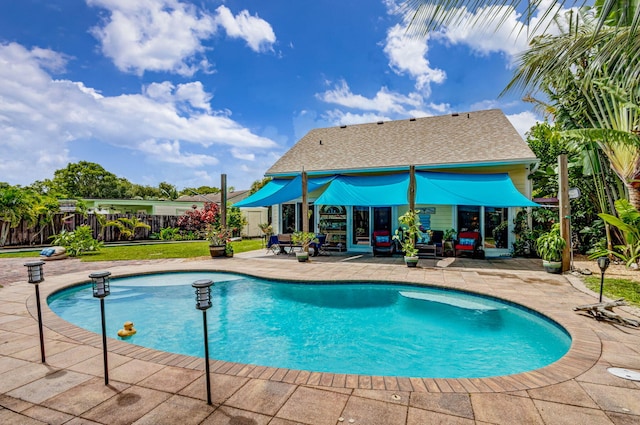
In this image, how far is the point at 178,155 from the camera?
38.8m

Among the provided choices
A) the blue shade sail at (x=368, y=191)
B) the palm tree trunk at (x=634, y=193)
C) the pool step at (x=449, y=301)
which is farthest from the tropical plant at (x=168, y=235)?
the palm tree trunk at (x=634, y=193)

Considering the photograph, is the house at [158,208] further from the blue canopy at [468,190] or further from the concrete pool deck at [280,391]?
the concrete pool deck at [280,391]

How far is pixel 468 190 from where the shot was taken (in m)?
12.3

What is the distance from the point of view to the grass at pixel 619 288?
7.04 meters

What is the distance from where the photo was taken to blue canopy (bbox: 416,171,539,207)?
11.4 metres

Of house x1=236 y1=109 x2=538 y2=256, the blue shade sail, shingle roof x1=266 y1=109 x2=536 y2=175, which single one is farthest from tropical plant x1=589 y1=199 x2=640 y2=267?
the blue shade sail

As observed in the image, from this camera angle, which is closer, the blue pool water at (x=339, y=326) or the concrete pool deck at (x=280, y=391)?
the concrete pool deck at (x=280, y=391)

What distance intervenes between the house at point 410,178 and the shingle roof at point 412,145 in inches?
1.8

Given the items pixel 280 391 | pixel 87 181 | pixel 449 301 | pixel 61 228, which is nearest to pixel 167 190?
pixel 87 181

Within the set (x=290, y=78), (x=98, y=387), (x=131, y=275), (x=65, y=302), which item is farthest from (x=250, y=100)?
(x=98, y=387)

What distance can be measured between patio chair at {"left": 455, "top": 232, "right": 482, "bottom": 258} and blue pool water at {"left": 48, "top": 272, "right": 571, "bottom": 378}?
5.77m

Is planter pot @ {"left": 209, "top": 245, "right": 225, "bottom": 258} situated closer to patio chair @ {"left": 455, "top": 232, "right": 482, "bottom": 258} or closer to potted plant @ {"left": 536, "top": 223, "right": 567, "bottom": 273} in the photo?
patio chair @ {"left": 455, "top": 232, "right": 482, "bottom": 258}

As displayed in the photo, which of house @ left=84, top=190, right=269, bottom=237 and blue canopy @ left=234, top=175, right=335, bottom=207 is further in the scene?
house @ left=84, top=190, right=269, bottom=237

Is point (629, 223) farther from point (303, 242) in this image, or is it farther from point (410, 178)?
point (303, 242)
